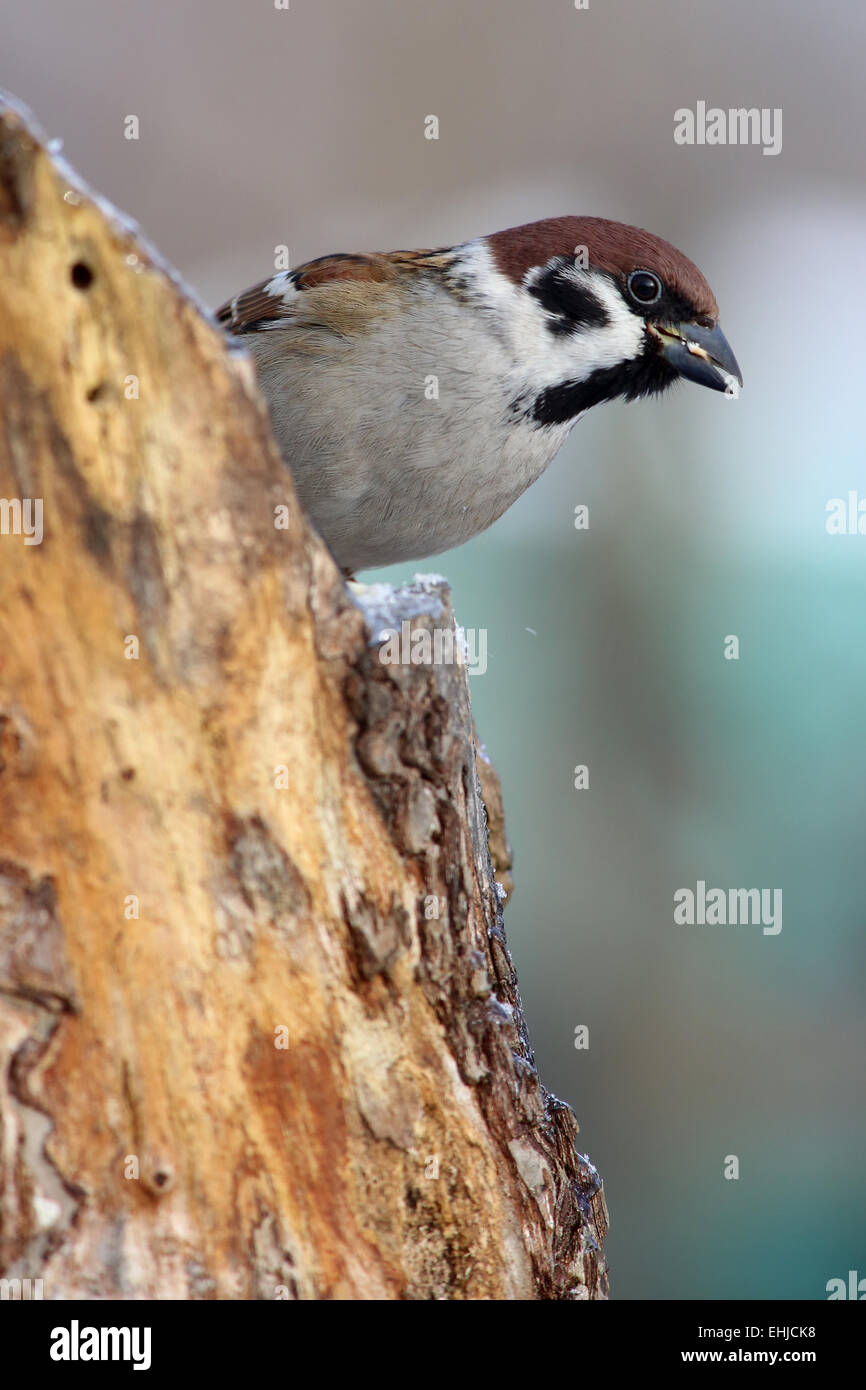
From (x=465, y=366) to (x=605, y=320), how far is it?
0.97ft

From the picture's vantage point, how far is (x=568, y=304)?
2.38 metres

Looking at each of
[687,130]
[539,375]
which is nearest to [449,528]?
[539,375]

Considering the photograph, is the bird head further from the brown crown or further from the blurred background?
the blurred background

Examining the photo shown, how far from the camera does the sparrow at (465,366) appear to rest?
2273 mm

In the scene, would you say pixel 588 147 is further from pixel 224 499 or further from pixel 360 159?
pixel 224 499

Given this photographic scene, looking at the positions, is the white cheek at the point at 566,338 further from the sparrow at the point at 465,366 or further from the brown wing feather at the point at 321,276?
the brown wing feather at the point at 321,276

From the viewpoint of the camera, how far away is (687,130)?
4445mm

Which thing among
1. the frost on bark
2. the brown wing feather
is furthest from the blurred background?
the frost on bark

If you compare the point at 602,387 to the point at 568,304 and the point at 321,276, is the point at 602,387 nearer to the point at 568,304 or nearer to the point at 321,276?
the point at 568,304

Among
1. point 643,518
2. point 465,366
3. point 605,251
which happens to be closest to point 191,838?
point 465,366

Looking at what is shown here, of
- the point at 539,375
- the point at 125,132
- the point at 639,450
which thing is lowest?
the point at 539,375

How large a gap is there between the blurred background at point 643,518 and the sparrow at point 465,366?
6.31 ft

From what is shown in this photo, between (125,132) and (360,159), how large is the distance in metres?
0.82

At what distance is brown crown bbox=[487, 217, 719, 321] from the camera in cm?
231
